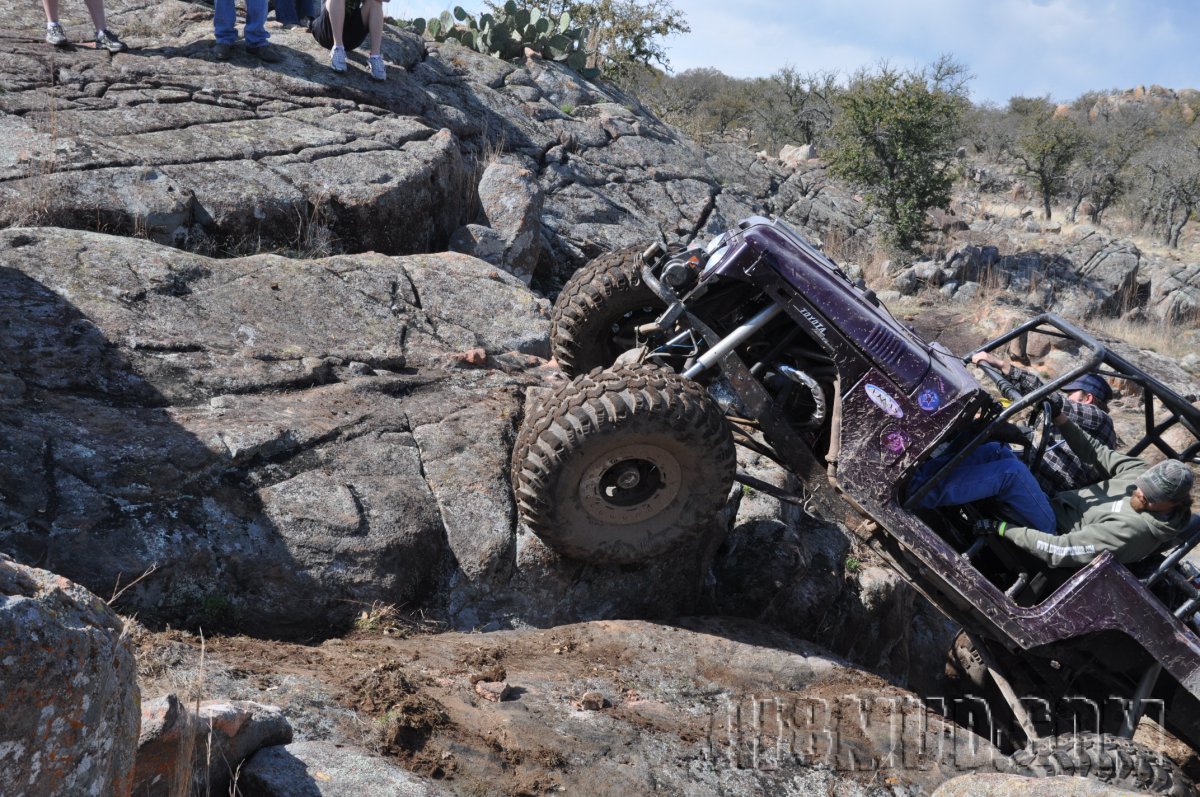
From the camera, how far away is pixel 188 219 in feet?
24.4

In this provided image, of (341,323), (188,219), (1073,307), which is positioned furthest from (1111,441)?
(1073,307)

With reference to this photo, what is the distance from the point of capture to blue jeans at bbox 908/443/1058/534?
516cm

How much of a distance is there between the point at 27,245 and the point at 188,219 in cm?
161

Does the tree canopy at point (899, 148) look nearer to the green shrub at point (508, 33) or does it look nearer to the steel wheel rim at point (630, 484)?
the green shrub at point (508, 33)

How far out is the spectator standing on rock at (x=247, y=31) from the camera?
973cm

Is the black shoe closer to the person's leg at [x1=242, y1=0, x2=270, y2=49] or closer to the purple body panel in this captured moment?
the person's leg at [x1=242, y1=0, x2=270, y2=49]

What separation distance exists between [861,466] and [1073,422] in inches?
54.0

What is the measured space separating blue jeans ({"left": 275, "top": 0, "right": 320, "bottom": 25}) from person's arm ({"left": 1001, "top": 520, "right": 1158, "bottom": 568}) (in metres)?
9.60

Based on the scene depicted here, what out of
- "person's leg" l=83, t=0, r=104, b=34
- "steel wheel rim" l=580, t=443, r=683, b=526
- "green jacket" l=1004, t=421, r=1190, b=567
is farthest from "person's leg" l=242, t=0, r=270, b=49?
"green jacket" l=1004, t=421, r=1190, b=567

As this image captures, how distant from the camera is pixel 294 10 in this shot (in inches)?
447

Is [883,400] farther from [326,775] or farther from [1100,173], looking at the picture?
[1100,173]

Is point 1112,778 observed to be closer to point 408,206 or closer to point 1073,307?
point 408,206

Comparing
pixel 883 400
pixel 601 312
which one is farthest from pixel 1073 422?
pixel 601 312

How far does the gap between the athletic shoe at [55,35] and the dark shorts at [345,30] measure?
2.37m
